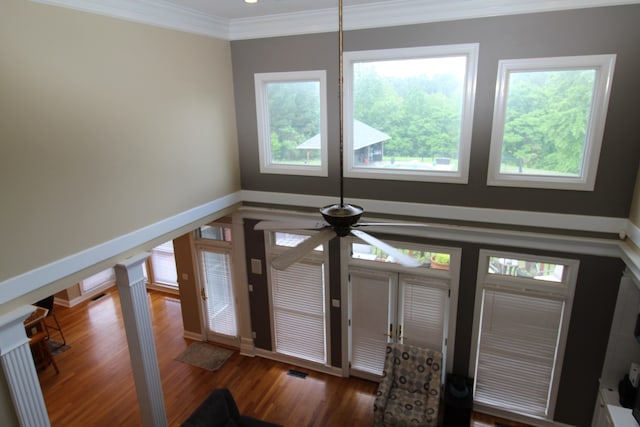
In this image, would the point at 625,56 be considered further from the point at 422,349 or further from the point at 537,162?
the point at 422,349

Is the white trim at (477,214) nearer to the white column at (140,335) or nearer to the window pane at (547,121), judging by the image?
the window pane at (547,121)

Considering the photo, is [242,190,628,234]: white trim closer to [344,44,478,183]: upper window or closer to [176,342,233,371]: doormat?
[344,44,478,183]: upper window

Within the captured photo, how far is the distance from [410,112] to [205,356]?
5.34 metres

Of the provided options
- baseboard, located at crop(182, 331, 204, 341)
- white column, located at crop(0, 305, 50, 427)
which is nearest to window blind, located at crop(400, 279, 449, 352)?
baseboard, located at crop(182, 331, 204, 341)

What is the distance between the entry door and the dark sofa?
189cm

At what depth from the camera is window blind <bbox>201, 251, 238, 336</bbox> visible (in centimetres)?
682

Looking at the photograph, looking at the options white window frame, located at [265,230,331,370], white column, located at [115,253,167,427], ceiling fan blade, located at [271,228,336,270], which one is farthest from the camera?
white window frame, located at [265,230,331,370]

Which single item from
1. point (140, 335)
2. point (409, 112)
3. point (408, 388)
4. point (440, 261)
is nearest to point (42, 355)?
point (140, 335)

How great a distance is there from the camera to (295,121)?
18.3 feet

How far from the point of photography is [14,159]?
3104mm

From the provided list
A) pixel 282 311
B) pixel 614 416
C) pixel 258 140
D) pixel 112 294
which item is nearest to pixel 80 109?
pixel 258 140

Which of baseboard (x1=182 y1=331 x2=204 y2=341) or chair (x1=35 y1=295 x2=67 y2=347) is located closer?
chair (x1=35 y1=295 x2=67 y2=347)

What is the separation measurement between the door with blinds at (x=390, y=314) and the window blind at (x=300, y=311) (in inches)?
21.8

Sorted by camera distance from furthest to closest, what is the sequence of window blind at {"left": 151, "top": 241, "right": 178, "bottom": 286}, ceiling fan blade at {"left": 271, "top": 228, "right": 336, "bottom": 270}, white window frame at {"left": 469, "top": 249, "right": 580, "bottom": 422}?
1. window blind at {"left": 151, "top": 241, "right": 178, "bottom": 286}
2. white window frame at {"left": 469, "top": 249, "right": 580, "bottom": 422}
3. ceiling fan blade at {"left": 271, "top": 228, "right": 336, "bottom": 270}
